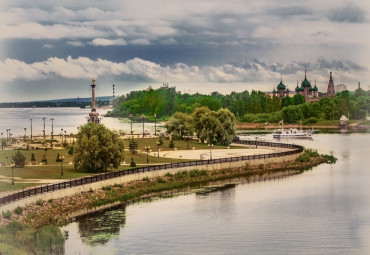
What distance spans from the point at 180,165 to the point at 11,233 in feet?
120

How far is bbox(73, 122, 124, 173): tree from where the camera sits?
79062mm

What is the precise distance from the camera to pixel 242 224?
198 ft

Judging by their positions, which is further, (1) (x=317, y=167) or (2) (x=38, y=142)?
(2) (x=38, y=142)

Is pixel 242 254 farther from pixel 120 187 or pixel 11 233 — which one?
pixel 120 187

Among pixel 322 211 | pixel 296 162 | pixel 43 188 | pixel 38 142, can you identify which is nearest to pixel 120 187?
pixel 43 188

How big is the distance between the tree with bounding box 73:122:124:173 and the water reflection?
41.3ft

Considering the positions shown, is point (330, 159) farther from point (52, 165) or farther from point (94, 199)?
point (94, 199)

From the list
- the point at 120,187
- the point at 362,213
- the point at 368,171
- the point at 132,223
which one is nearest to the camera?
the point at 132,223

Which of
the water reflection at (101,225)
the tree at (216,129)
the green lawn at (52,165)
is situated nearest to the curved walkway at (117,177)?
the water reflection at (101,225)

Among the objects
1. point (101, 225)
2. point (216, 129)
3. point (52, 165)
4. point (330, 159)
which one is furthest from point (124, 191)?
point (216, 129)

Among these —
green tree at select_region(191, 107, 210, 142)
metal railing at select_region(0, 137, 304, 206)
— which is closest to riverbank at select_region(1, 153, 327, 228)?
metal railing at select_region(0, 137, 304, 206)

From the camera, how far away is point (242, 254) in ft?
167

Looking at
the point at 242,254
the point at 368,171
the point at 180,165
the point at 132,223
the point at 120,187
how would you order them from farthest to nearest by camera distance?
the point at 368,171
the point at 180,165
the point at 120,187
the point at 132,223
the point at 242,254

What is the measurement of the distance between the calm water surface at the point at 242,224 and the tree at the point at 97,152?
33.5ft
